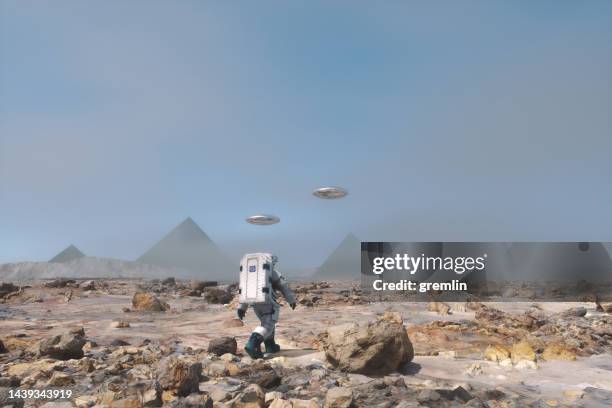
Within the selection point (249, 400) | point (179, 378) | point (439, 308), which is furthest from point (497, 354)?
point (439, 308)

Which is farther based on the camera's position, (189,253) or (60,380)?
(189,253)

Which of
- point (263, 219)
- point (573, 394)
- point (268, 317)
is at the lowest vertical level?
point (573, 394)

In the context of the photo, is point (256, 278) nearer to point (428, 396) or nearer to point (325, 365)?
point (325, 365)

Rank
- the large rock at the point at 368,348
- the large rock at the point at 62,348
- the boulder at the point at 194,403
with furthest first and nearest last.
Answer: the large rock at the point at 62,348, the large rock at the point at 368,348, the boulder at the point at 194,403

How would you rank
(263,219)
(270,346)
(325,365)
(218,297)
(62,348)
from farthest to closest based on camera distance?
(218,297) → (263,219) → (270,346) → (62,348) → (325,365)

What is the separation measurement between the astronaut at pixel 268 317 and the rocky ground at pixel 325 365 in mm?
265

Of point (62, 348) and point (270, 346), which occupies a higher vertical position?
point (62, 348)

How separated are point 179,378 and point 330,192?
15.8 meters

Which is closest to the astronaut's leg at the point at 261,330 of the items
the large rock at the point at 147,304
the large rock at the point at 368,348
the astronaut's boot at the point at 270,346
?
the astronaut's boot at the point at 270,346

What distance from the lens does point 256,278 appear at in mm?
8344

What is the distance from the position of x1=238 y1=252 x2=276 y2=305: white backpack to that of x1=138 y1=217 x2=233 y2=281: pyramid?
133184mm

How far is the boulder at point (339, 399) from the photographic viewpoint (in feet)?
15.0

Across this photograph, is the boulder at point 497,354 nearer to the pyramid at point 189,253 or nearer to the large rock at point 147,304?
the large rock at point 147,304

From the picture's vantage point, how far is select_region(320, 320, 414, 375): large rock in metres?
6.40
